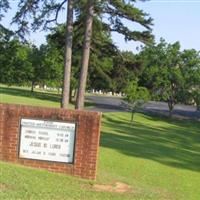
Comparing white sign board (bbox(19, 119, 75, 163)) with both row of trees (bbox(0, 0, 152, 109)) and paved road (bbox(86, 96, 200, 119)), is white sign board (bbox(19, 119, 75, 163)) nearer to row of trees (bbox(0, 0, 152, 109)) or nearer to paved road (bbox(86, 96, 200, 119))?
row of trees (bbox(0, 0, 152, 109))

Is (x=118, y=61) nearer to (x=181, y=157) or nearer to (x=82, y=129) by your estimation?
(x=181, y=157)

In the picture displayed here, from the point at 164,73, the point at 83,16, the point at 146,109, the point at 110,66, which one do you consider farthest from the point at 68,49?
the point at 146,109

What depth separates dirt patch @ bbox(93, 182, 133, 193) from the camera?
11.1m

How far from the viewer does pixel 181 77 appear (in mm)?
55094

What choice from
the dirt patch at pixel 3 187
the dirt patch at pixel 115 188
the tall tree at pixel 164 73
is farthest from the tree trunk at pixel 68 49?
the tall tree at pixel 164 73

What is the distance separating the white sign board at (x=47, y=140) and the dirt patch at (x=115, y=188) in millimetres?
883

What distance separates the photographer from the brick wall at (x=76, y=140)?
11.6m

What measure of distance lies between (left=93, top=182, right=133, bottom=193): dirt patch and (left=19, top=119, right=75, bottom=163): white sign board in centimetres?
88

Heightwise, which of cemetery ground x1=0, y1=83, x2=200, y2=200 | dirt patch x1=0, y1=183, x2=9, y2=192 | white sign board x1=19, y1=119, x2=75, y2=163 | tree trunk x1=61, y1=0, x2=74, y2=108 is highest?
tree trunk x1=61, y1=0, x2=74, y2=108

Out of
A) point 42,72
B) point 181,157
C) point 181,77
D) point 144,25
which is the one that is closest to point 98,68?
point 144,25

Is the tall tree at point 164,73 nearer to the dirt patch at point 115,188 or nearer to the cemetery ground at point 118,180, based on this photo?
the cemetery ground at point 118,180

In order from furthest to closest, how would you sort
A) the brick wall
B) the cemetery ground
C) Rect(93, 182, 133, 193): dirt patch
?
the brick wall
Rect(93, 182, 133, 193): dirt patch
the cemetery ground

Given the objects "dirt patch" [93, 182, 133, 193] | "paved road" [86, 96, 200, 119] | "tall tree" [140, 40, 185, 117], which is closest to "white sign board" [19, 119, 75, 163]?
"dirt patch" [93, 182, 133, 193]

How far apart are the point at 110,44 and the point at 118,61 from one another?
973mm
